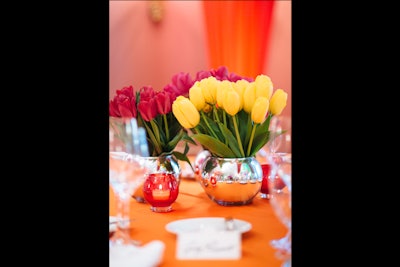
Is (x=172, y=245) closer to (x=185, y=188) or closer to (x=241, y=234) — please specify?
(x=241, y=234)

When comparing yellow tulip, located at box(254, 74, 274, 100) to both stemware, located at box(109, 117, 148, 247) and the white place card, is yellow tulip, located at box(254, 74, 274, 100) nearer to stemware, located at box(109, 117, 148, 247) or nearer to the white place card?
stemware, located at box(109, 117, 148, 247)

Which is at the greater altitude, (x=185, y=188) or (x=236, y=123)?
(x=236, y=123)

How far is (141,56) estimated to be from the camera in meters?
3.47

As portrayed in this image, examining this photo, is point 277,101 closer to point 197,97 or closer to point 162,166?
point 197,97

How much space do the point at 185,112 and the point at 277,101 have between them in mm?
192

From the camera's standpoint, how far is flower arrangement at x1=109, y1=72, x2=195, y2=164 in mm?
933

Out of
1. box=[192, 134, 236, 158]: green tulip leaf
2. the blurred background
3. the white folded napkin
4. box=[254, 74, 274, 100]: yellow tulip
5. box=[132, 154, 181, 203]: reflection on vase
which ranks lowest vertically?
the white folded napkin

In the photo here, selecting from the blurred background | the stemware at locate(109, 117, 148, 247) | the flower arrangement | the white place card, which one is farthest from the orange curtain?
the white place card

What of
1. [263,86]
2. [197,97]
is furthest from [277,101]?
[197,97]

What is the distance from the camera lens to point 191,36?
367 cm

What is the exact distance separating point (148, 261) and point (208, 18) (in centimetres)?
325

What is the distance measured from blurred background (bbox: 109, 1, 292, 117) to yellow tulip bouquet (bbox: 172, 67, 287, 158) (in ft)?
7.77
